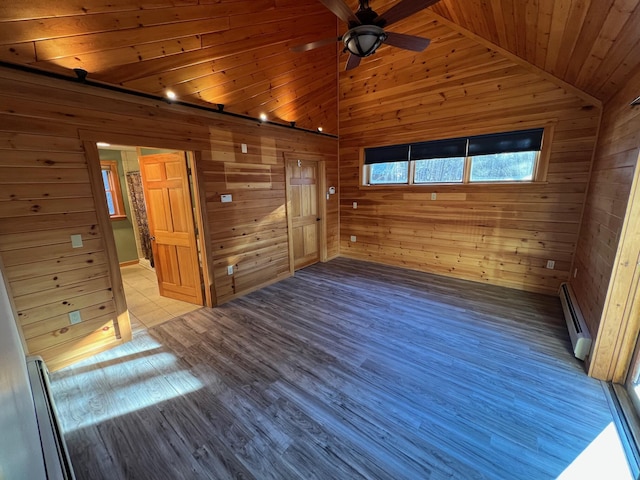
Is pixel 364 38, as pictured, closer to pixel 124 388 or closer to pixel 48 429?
pixel 48 429

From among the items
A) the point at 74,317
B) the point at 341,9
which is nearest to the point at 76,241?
the point at 74,317

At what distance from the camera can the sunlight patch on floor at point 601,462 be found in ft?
4.69

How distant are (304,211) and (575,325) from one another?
3940 mm

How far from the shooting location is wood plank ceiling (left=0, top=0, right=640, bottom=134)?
1.90 m

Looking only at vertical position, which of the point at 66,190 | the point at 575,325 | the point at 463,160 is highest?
the point at 463,160

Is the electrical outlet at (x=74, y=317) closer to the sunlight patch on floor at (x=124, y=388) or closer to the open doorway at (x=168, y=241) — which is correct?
the sunlight patch on floor at (x=124, y=388)

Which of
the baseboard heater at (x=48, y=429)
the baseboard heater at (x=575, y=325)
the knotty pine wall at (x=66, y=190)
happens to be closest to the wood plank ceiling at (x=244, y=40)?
the knotty pine wall at (x=66, y=190)

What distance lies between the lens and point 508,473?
4.78ft

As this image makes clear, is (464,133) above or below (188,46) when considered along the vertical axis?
below

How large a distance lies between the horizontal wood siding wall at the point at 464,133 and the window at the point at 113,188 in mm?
4622

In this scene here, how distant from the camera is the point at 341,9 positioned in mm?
1864

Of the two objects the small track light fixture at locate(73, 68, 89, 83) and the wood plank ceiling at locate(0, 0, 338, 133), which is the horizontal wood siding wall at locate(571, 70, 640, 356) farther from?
the small track light fixture at locate(73, 68, 89, 83)

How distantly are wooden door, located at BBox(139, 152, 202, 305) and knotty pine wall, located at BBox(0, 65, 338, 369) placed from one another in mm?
261

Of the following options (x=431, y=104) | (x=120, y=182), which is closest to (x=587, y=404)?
(x=431, y=104)
